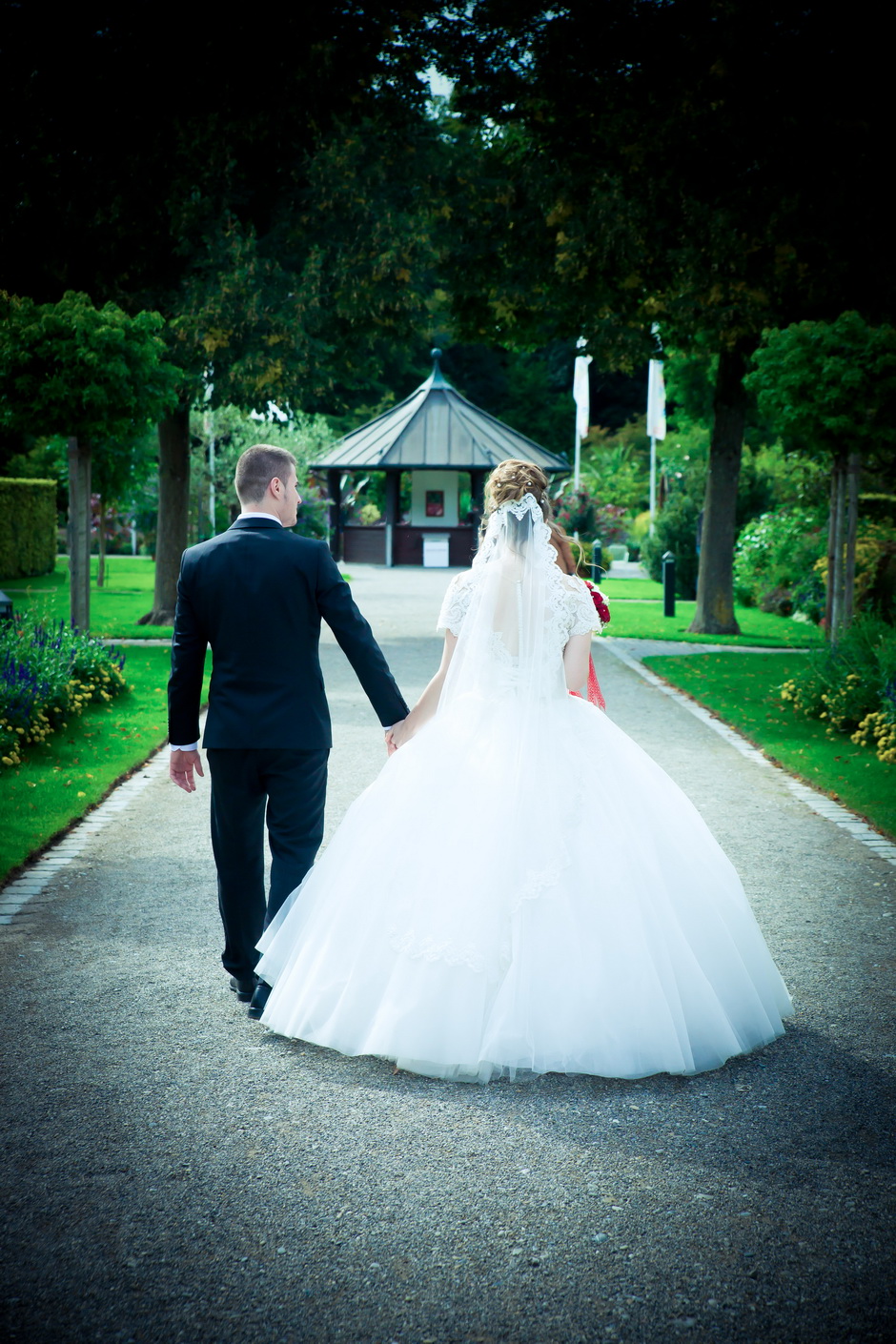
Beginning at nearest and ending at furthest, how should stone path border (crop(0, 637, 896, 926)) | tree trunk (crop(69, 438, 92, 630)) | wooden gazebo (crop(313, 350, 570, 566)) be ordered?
Answer: 1. stone path border (crop(0, 637, 896, 926))
2. tree trunk (crop(69, 438, 92, 630))
3. wooden gazebo (crop(313, 350, 570, 566))

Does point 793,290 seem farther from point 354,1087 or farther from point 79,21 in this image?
point 354,1087

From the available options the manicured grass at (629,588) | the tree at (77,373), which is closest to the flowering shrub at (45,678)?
the tree at (77,373)

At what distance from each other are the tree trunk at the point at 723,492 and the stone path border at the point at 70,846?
1215cm

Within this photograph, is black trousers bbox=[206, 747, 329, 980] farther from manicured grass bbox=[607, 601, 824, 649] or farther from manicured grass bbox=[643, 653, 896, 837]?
manicured grass bbox=[607, 601, 824, 649]

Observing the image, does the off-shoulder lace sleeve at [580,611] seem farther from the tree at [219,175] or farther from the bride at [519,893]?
the tree at [219,175]

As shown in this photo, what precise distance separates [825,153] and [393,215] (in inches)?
233

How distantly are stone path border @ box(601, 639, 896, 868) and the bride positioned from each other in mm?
3028

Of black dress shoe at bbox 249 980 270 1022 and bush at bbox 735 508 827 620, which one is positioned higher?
bush at bbox 735 508 827 620

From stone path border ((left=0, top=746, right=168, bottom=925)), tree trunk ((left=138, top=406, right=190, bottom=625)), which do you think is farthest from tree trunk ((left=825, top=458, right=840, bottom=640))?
tree trunk ((left=138, top=406, right=190, bottom=625))

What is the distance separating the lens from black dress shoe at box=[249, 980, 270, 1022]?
438cm

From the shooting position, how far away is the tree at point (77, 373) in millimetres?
13430

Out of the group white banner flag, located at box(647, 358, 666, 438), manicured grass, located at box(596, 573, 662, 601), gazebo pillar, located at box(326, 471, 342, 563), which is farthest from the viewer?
gazebo pillar, located at box(326, 471, 342, 563)

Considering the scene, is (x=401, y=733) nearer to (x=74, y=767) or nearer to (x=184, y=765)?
(x=184, y=765)

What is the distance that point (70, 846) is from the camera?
6.93 m
